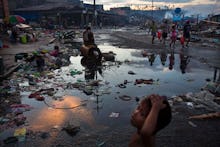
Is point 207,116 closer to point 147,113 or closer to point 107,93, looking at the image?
point 107,93

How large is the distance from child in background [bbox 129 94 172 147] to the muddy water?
2.69 meters

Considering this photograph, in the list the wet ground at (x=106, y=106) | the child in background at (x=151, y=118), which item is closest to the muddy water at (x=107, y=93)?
the wet ground at (x=106, y=106)

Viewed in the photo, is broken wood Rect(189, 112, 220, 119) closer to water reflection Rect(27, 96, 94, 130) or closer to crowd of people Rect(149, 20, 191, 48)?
water reflection Rect(27, 96, 94, 130)

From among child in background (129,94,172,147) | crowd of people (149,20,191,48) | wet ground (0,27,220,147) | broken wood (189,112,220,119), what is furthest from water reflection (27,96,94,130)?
crowd of people (149,20,191,48)

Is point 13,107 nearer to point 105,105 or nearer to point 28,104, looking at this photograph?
point 28,104

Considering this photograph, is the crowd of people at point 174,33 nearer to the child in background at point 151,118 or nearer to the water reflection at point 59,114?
the water reflection at point 59,114

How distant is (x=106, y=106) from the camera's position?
580cm

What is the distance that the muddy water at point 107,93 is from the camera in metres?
4.89

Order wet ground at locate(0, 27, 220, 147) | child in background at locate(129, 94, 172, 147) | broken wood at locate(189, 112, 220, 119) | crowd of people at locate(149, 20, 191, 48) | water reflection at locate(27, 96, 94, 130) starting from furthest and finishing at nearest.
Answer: crowd of people at locate(149, 20, 191, 48) → broken wood at locate(189, 112, 220, 119) → water reflection at locate(27, 96, 94, 130) → wet ground at locate(0, 27, 220, 147) → child in background at locate(129, 94, 172, 147)

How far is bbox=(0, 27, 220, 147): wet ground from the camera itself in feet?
14.0

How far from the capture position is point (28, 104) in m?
5.95

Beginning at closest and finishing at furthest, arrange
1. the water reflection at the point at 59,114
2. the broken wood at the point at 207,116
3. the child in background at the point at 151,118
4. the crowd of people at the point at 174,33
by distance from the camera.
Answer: the child in background at the point at 151,118, the water reflection at the point at 59,114, the broken wood at the point at 207,116, the crowd of people at the point at 174,33

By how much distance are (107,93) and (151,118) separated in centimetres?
513

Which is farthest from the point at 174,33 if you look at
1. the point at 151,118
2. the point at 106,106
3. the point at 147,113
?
the point at 151,118
